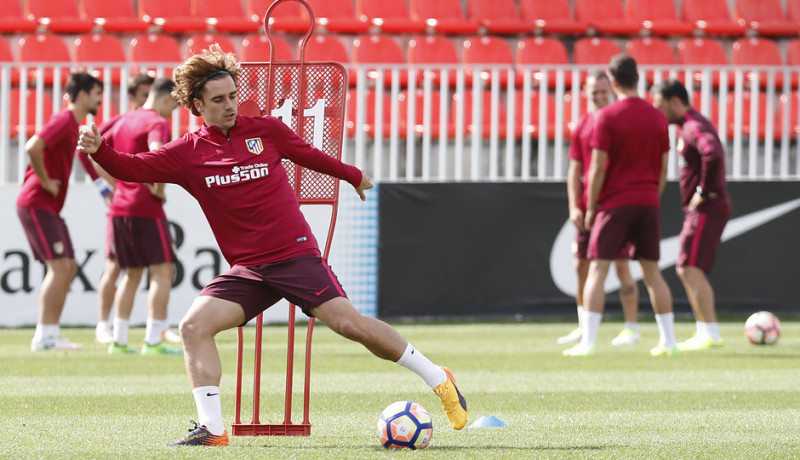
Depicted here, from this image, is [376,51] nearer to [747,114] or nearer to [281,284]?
[747,114]

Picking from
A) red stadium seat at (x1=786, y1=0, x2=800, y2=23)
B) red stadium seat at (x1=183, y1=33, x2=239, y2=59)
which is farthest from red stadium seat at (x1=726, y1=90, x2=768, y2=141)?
red stadium seat at (x1=183, y1=33, x2=239, y2=59)

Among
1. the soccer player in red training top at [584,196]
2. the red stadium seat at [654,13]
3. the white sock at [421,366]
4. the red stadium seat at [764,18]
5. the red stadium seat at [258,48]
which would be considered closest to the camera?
the white sock at [421,366]

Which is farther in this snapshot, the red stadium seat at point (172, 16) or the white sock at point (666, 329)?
the red stadium seat at point (172, 16)

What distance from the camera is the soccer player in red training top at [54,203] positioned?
927 cm

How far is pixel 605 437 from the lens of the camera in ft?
16.3

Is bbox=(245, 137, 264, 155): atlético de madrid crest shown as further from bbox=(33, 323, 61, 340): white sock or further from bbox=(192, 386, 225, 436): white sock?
bbox=(33, 323, 61, 340): white sock

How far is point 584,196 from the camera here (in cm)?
1045

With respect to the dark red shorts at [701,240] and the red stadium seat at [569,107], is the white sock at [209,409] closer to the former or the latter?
the dark red shorts at [701,240]

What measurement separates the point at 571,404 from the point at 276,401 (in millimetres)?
1562

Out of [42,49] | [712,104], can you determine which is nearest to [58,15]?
[42,49]

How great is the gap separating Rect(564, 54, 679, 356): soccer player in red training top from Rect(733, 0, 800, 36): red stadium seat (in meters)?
8.55

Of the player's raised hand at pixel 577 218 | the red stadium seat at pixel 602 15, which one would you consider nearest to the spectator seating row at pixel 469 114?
the red stadium seat at pixel 602 15

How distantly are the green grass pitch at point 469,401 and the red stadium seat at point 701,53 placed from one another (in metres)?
6.50

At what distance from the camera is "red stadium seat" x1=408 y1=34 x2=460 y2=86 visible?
15527mm
